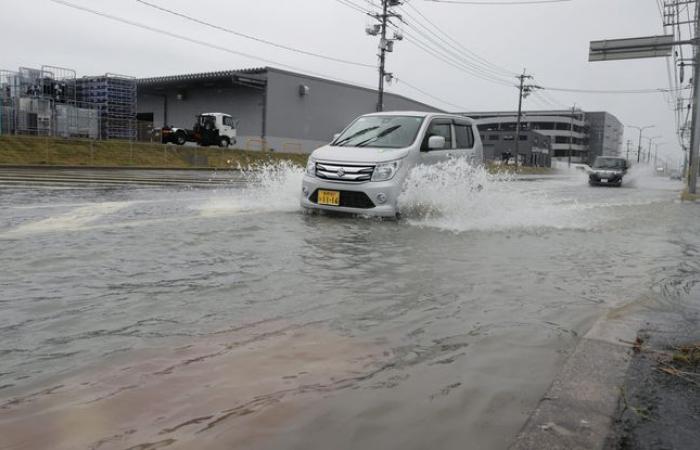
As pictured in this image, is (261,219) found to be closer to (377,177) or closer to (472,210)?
(377,177)

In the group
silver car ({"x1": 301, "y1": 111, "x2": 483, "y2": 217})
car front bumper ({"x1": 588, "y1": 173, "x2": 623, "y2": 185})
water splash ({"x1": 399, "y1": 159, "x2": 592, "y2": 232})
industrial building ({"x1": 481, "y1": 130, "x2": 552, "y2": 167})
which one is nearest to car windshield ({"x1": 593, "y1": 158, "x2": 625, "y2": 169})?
car front bumper ({"x1": 588, "y1": 173, "x2": 623, "y2": 185})

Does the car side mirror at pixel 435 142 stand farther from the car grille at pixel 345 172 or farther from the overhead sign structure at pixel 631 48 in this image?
the overhead sign structure at pixel 631 48

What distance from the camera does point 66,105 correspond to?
85.7ft

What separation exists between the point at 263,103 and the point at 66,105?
16.6m

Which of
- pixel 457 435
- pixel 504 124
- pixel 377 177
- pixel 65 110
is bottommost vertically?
pixel 457 435

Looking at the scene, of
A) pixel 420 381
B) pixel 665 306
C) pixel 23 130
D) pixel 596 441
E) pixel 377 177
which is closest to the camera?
pixel 596 441

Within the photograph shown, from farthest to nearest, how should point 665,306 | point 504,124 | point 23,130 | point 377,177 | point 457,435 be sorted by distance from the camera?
point 504,124
point 23,130
point 377,177
point 665,306
point 457,435

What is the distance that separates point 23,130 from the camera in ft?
80.5

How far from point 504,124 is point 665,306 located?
10517cm

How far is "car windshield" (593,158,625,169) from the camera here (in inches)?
1108

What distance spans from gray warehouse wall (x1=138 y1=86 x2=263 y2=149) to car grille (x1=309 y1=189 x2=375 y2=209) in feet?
103

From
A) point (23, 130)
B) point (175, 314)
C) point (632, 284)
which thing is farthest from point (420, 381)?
point (23, 130)

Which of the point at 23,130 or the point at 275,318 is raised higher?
the point at 23,130

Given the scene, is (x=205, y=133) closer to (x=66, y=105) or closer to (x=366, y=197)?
Result: (x=66, y=105)
